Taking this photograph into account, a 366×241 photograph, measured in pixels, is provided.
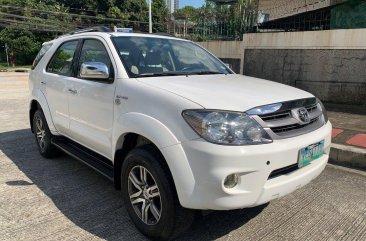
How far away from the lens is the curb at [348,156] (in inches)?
199

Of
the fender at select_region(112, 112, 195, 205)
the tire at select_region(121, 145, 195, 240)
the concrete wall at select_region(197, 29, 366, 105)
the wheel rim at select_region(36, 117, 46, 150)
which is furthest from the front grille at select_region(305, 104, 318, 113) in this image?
the concrete wall at select_region(197, 29, 366, 105)

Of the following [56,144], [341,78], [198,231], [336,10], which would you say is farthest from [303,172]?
[336,10]

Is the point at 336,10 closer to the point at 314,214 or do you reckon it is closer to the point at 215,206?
the point at 314,214

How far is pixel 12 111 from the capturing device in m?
9.30

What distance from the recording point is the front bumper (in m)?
2.55

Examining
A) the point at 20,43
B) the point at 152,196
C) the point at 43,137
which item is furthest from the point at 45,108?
the point at 20,43

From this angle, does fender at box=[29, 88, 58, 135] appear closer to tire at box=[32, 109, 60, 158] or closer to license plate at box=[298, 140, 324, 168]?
tire at box=[32, 109, 60, 158]

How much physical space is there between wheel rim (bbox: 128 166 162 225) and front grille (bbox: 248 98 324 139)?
0.99m

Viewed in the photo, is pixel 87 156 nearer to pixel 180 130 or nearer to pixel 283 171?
pixel 180 130

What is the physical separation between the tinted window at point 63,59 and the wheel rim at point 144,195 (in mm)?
1928

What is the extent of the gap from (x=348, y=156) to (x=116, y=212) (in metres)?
3.41

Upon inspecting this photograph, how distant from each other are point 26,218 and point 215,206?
198cm

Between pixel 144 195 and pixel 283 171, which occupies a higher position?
pixel 283 171

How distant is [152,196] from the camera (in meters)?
3.04
